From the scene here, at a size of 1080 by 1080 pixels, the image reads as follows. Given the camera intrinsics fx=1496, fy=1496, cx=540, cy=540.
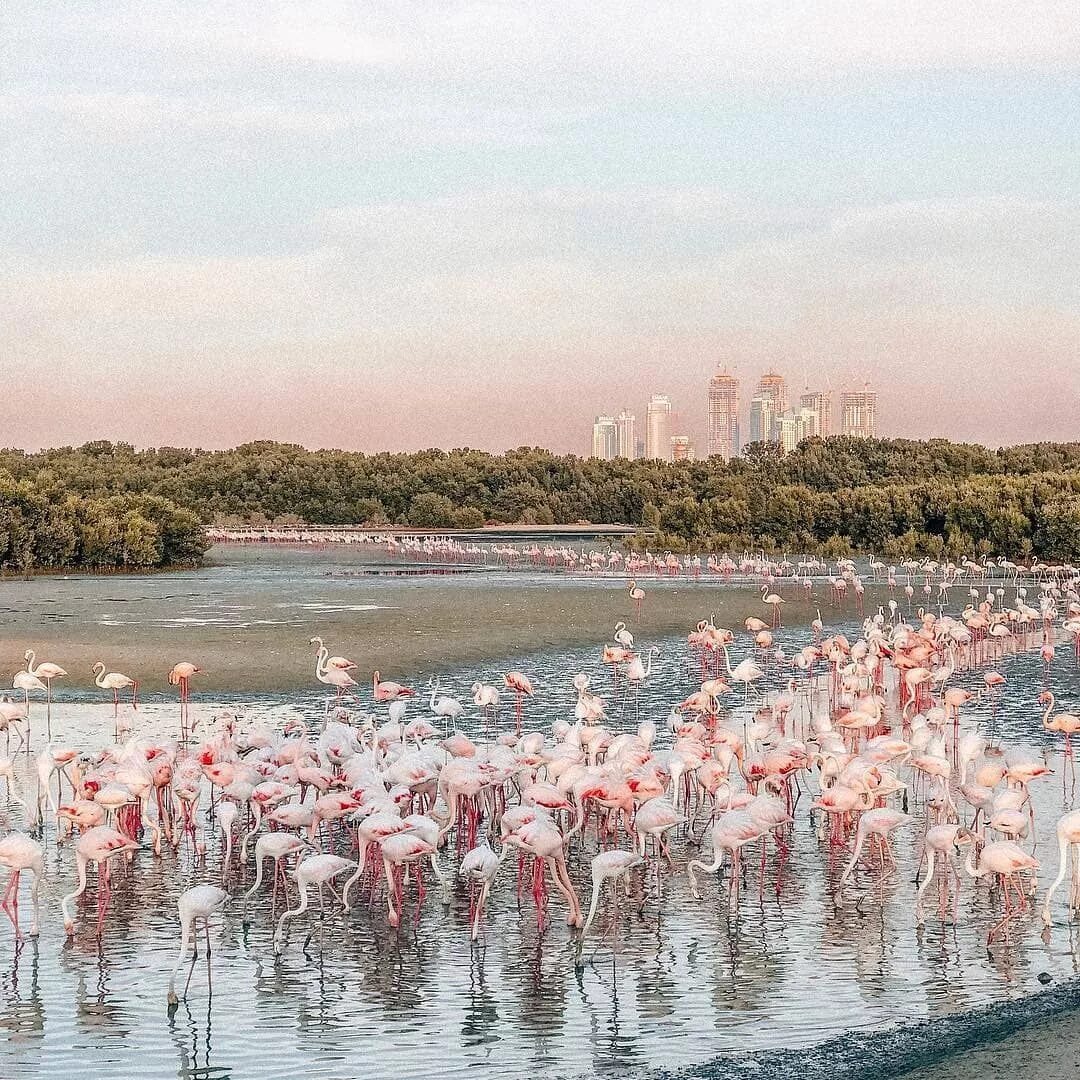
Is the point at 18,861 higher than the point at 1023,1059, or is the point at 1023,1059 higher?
the point at 18,861

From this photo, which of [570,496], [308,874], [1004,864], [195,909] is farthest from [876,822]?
[570,496]

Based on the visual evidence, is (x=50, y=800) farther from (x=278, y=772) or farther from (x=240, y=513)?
(x=240, y=513)

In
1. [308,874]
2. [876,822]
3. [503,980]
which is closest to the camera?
[503,980]

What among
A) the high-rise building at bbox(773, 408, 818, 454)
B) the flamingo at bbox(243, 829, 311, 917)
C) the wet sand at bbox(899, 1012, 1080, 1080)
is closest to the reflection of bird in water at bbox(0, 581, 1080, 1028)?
the flamingo at bbox(243, 829, 311, 917)

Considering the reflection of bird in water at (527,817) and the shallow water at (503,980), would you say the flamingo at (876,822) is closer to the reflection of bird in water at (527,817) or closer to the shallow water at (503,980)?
the reflection of bird in water at (527,817)

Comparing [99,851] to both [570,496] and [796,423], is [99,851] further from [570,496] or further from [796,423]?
[796,423]

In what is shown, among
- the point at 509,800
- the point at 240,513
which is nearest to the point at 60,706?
the point at 509,800

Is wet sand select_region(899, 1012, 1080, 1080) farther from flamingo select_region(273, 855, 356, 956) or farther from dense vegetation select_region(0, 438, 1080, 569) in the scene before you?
dense vegetation select_region(0, 438, 1080, 569)
